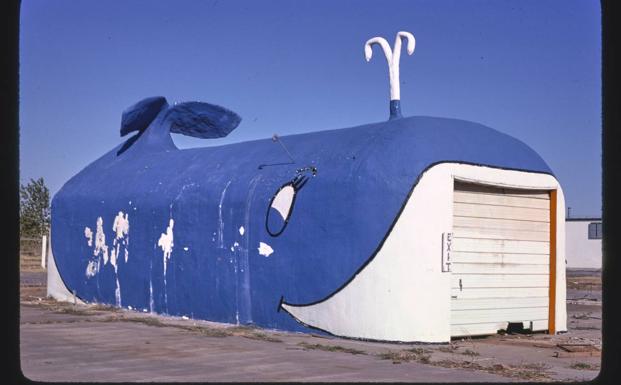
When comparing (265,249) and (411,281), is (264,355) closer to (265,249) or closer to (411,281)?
(411,281)

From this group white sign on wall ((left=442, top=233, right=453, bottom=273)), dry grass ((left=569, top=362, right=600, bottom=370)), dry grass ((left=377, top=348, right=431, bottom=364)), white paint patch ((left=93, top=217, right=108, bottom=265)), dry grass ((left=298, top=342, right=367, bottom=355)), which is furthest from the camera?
white paint patch ((left=93, top=217, right=108, bottom=265))

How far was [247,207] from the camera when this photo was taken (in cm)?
1458

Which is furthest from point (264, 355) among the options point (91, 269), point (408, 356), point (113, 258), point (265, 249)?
point (91, 269)

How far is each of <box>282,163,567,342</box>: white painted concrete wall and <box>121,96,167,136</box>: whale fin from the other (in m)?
A: 9.35

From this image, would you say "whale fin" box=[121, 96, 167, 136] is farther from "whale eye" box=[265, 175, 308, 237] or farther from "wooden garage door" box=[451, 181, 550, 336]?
"wooden garage door" box=[451, 181, 550, 336]

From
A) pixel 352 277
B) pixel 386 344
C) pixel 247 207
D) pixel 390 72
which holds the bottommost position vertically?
pixel 386 344

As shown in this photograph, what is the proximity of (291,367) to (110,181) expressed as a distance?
406 inches

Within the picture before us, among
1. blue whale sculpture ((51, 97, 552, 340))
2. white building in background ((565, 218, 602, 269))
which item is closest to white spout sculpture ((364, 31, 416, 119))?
blue whale sculpture ((51, 97, 552, 340))

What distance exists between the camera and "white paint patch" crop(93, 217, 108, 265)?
60.2 ft

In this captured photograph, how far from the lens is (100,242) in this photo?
18.5 metres

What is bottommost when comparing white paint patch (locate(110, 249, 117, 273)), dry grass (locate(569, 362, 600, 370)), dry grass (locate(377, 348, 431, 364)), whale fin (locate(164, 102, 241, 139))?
dry grass (locate(569, 362, 600, 370))

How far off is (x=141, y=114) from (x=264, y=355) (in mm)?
10717
